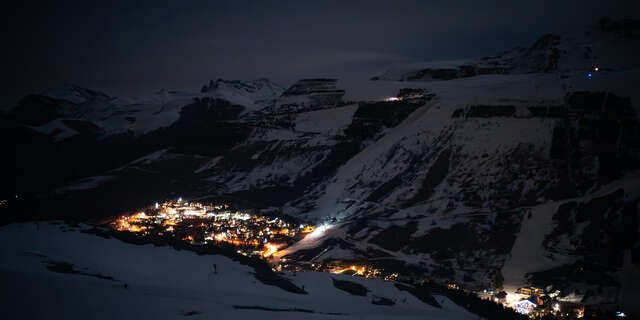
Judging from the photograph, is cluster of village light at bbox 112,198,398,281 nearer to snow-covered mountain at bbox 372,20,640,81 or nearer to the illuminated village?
the illuminated village

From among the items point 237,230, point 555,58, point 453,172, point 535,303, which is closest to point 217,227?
point 237,230

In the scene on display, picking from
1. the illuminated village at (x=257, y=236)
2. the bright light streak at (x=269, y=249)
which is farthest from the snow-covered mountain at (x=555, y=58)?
the bright light streak at (x=269, y=249)

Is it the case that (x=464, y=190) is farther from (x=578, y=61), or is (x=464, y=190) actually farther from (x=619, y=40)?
(x=619, y=40)

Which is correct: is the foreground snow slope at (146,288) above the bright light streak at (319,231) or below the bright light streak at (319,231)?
below

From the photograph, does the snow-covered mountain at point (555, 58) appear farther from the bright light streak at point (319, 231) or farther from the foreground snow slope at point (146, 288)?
the foreground snow slope at point (146, 288)

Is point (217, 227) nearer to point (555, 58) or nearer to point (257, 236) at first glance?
point (257, 236)

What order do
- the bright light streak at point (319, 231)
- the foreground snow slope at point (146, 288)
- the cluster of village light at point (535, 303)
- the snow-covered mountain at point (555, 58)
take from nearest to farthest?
the foreground snow slope at point (146, 288) → the cluster of village light at point (535, 303) → the bright light streak at point (319, 231) → the snow-covered mountain at point (555, 58)

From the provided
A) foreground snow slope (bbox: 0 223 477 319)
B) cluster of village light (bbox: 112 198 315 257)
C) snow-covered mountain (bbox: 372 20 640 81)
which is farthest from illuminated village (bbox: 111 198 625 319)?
snow-covered mountain (bbox: 372 20 640 81)
